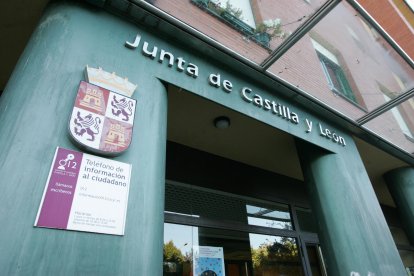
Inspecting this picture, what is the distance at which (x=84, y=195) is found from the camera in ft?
6.40

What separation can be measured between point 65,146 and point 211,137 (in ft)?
9.55

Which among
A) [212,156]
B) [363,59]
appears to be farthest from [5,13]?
[363,59]

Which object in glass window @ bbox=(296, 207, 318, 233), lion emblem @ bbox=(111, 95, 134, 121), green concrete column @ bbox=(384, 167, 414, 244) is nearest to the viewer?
lion emblem @ bbox=(111, 95, 134, 121)

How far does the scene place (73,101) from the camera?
2230 millimetres

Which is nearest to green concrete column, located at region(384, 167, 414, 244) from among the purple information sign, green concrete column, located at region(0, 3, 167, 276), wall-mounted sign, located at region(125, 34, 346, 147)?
wall-mounted sign, located at region(125, 34, 346, 147)

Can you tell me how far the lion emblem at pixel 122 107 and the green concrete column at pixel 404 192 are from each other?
21.9ft

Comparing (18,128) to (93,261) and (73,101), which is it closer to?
(73,101)

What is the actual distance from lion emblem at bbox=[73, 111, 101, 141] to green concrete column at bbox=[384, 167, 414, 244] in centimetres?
696

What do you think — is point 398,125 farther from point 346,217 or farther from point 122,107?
point 122,107

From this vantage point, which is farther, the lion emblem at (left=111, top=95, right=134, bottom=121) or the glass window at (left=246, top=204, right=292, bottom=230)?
the glass window at (left=246, top=204, right=292, bottom=230)

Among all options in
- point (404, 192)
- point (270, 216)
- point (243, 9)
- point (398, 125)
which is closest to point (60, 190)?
point (270, 216)

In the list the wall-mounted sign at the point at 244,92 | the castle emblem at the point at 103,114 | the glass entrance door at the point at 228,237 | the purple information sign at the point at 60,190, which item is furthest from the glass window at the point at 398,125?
the purple information sign at the point at 60,190

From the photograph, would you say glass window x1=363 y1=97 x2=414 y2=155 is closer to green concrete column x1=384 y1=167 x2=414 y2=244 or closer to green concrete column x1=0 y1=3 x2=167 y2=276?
green concrete column x1=384 y1=167 x2=414 y2=244

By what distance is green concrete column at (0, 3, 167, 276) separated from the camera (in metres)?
1.72
